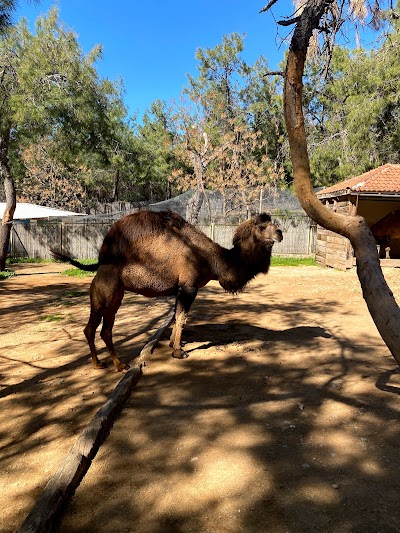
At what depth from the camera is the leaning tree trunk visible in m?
2.05

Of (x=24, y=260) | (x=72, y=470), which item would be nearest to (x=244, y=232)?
(x=72, y=470)

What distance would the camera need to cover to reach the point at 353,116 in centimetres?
2231

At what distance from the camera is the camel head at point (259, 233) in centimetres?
592

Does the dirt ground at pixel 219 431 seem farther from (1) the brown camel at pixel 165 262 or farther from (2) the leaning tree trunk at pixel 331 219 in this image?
(2) the leaning tree trunk at pixel 331 219

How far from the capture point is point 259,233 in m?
6.05

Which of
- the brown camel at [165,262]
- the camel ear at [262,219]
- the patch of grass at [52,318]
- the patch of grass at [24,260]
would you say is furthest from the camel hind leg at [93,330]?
the patch of grass at [24,260]

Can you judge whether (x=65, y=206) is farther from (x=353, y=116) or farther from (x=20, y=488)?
(x=20, y=488)

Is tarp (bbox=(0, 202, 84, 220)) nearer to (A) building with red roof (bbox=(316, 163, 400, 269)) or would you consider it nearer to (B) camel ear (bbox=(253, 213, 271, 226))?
(A) building with red roof (bbox=(316, 163, 400, 269))

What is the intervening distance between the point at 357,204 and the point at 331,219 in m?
15.5

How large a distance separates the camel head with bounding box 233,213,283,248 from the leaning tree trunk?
323cm

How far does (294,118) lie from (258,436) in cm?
258

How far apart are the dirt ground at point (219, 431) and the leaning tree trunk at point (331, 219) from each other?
1.32 m

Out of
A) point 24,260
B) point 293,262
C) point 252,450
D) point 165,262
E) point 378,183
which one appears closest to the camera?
point 252,450

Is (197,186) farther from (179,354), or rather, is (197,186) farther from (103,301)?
(103,301)
